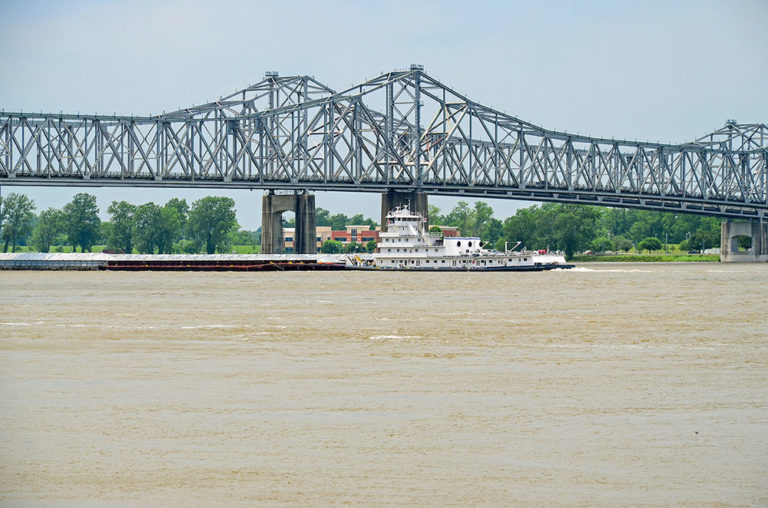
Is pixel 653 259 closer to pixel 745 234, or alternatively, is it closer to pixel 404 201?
pixel 745 234

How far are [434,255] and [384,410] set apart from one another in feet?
276

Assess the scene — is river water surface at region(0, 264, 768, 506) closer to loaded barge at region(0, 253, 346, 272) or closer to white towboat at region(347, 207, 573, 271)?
white towboat at region(347, 207, 573, 271)

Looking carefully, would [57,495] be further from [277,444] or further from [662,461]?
[662,461]

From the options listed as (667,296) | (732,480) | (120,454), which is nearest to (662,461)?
(732,480)

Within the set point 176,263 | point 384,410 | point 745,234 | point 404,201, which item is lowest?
point 384,410

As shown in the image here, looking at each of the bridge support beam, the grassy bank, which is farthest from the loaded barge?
the grassy bank

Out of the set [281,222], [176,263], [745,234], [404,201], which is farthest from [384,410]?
[745,234]

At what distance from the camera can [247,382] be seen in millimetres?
27828

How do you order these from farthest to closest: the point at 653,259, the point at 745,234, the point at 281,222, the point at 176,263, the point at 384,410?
the point at 653,259 → the point at 745,234 → the point at 281,222 → the point at 176,263 → the point at 384,410

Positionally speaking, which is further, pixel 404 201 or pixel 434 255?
pixel 404 201

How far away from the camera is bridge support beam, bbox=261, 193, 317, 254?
141 meters

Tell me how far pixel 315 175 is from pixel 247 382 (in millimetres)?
126423

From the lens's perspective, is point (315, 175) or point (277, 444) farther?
point (315, 175)

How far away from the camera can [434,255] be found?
107688 mm
